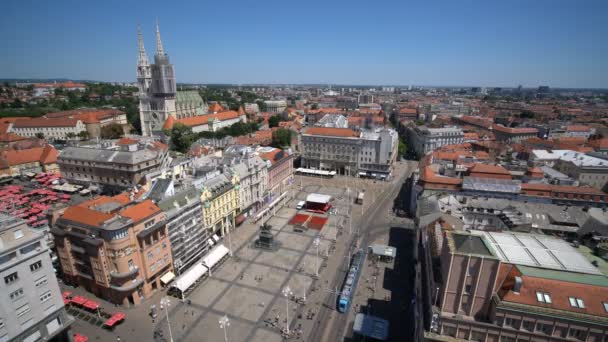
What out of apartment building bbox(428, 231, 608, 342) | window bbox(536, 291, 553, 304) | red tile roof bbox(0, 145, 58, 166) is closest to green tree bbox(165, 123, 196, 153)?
red tile roof bbox(0, 145, 58, 166)

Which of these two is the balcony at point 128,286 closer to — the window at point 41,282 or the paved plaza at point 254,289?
the paved plaza at point 254,289

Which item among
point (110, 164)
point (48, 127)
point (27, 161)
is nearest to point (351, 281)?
point (110, 164)

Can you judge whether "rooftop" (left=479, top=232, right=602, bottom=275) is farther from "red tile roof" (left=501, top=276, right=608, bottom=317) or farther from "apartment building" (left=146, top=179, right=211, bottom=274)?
"apartment building" (left=146, top=179, right=211, bottom=274)

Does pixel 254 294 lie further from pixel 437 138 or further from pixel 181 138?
pixel 437 138

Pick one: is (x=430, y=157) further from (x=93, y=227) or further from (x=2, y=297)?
(x=2, y=297)

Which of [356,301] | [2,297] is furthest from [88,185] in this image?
[356,301]

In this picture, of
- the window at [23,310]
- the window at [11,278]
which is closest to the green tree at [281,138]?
the window at [23,310]
